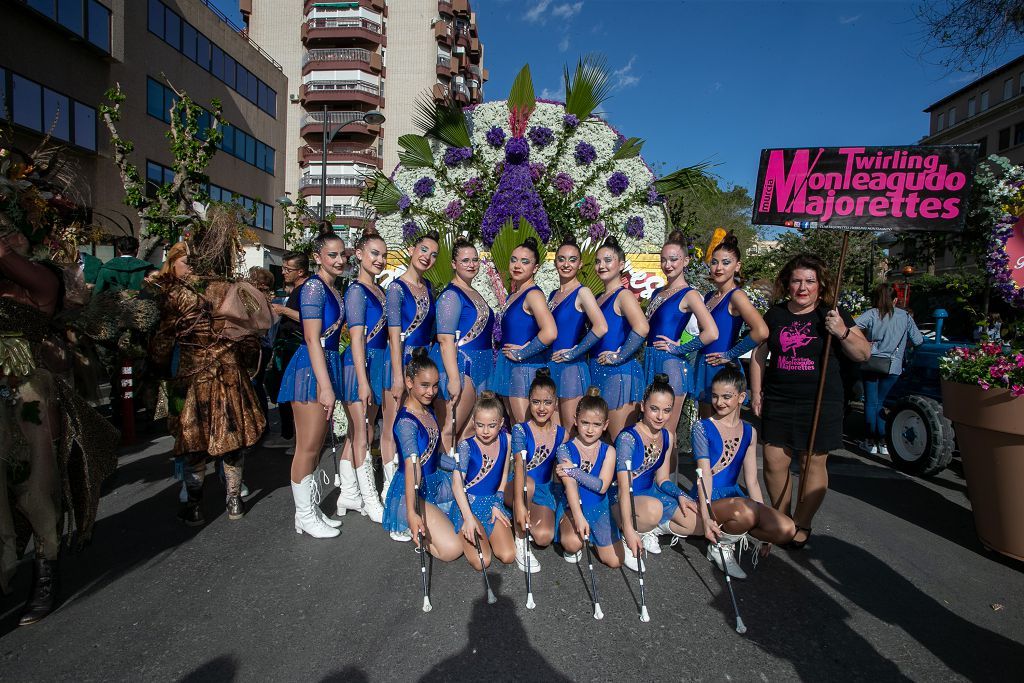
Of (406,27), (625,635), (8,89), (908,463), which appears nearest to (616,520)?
(625,635)

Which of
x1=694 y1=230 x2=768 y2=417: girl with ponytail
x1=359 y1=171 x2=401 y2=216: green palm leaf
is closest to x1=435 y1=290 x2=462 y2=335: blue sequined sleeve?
x1=359 y1=171 x2=401 y2=216: green palm leaf

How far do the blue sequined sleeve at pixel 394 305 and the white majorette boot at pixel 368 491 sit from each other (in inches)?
40.8

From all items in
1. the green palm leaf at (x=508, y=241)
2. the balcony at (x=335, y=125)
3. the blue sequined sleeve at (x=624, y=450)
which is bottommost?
the blue sequined sleeve at (x=624, y=450)

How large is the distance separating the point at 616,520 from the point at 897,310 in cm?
494

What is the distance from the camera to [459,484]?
3.19 m

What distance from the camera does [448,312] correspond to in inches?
150

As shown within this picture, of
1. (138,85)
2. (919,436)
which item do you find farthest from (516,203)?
(138,85)

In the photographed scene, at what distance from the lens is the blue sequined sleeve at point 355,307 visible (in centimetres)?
379

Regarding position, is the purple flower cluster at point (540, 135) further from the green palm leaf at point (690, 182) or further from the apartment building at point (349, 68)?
the apartment building at point (349, 68)

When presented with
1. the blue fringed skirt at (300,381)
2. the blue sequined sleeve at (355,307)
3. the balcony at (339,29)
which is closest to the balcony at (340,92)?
the balcony at (339,29)

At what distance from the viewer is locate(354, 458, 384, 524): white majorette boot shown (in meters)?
4.06

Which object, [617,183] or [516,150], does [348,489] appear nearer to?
[516,150]

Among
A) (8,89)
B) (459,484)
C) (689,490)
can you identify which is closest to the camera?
(459,484)

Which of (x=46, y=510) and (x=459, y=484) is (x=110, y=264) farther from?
(x=459, y=484)
